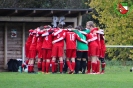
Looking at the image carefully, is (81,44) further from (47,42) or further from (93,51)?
(47,42)

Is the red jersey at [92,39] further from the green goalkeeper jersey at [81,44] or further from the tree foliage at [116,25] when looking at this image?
the tree foliage at [116,25]

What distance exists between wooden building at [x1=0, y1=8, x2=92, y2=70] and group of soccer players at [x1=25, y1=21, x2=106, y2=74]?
179 inches

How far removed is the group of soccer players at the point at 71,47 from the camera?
21.7 m

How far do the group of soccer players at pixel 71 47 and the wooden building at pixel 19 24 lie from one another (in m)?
4.54

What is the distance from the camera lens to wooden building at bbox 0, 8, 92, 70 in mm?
26844

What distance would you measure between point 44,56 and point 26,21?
5274 millimetres

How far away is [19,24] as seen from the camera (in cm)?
2764

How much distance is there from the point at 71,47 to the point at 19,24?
6516 millimetres

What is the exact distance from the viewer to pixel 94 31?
856 inches

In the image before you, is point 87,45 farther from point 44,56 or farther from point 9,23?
point 9,23

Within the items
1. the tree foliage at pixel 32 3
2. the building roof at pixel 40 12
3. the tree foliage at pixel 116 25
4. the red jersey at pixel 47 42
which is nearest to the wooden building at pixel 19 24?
the building roof at pixel 40 12

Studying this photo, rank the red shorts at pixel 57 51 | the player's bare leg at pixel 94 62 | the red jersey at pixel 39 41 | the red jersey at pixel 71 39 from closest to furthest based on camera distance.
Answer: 1. the red jersey at pixel 71 39
2. the red shorts at pixel 57 51
3. the player's bare leg at pixel 94 62
4. the red jersey at pixel 39 41

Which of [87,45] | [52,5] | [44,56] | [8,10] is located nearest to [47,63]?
[44,56]

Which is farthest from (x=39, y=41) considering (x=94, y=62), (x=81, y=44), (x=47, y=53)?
(x=94, y=62)
